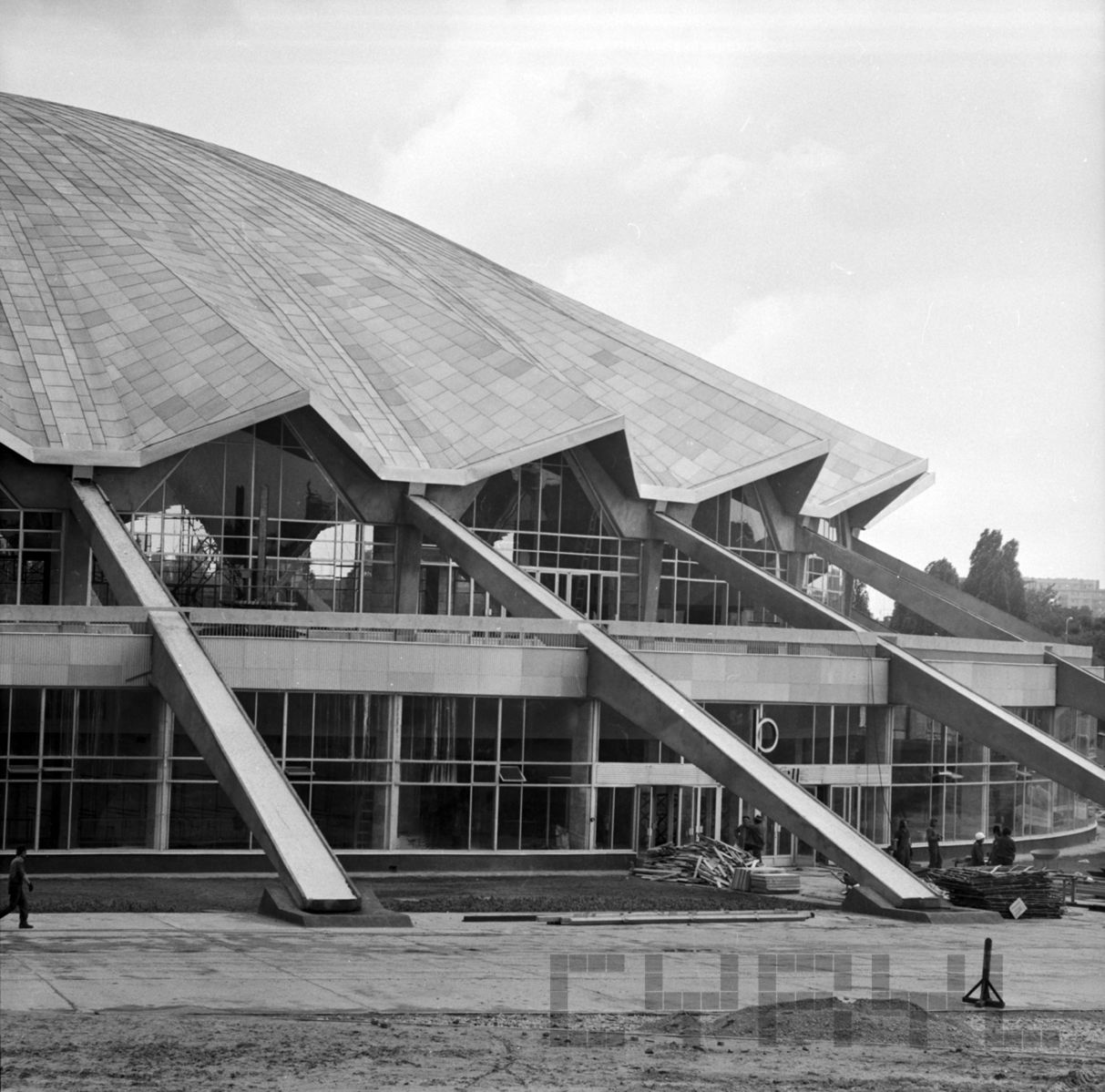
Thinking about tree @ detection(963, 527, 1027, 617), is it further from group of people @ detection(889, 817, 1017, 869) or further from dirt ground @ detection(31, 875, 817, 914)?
dirt ground @ detection(31, 875, 817, 914)

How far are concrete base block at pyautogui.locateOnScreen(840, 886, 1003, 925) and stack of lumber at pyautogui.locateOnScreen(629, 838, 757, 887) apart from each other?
9.58ft

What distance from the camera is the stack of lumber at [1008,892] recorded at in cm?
2477

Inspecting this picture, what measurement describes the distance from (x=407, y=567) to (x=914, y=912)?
1775 centimetres

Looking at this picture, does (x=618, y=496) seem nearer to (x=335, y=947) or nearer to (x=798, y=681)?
(x=798, y=681)

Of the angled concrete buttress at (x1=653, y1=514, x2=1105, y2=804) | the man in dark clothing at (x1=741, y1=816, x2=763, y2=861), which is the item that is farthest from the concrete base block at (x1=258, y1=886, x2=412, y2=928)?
the angled concrete buttress at (x1=653, y1=514, x2=1105, y2=804)

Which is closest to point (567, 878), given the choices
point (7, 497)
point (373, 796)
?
point (373, 796)

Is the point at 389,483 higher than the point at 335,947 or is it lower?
higher

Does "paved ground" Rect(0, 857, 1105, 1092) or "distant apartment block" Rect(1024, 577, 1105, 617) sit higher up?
"distant apartment block" Rect(1024, 577, 1105, 617)

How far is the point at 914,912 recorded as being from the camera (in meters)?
23.6

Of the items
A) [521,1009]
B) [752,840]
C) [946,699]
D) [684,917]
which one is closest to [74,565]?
[752,840]

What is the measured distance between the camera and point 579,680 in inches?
1217

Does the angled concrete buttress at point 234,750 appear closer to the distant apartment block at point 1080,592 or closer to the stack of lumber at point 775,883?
the stack of lumber at point 775,883

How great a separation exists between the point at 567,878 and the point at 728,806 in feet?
17.0

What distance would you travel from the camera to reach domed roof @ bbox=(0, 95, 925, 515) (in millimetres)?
37500
